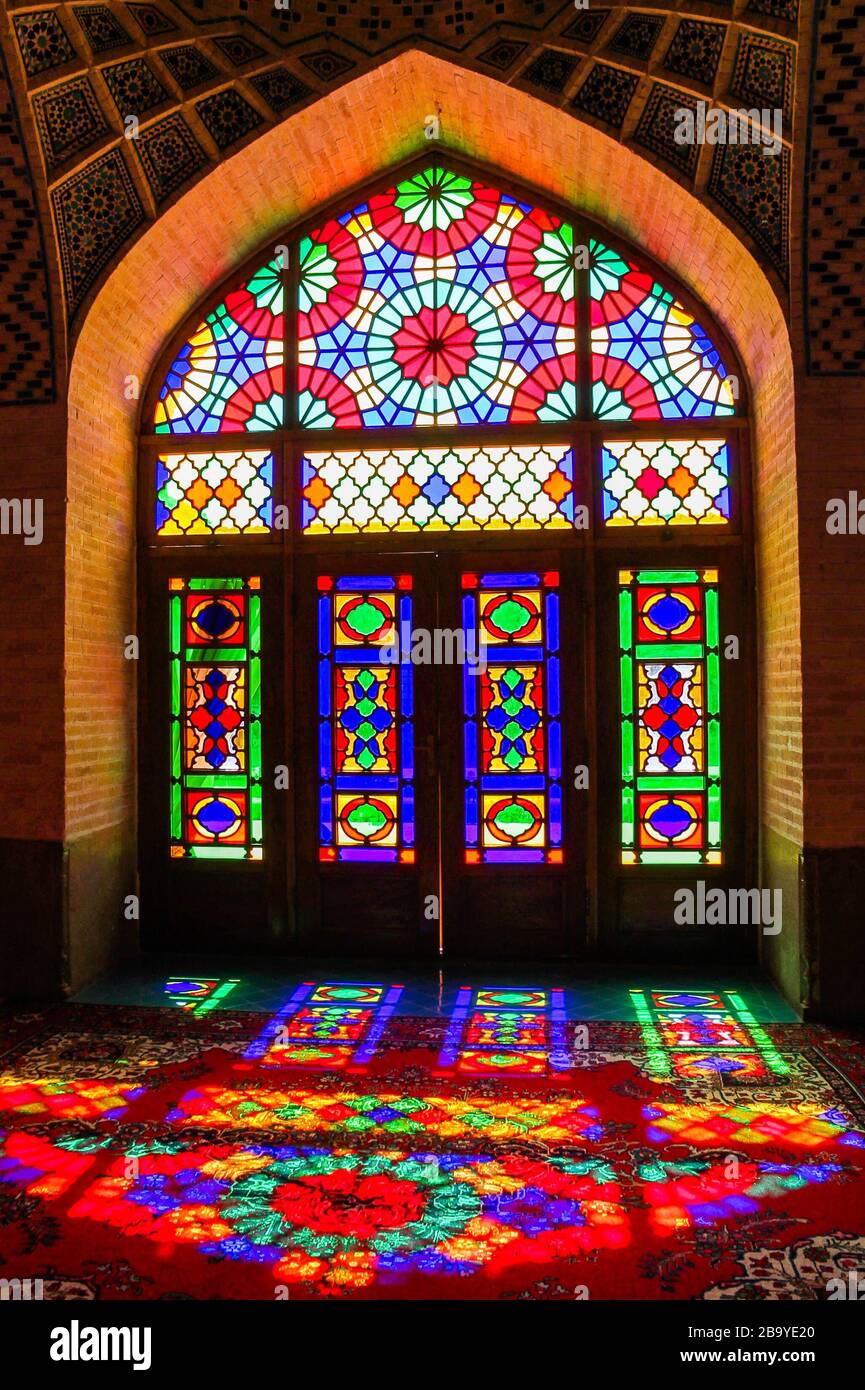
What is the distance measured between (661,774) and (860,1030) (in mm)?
1542

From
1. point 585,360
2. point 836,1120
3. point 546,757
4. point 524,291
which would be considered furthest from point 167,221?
point 836,1120

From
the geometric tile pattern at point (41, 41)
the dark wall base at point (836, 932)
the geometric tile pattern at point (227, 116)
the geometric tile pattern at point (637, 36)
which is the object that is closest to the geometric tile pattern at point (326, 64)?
the geometric tile pattern at point (227, 116)

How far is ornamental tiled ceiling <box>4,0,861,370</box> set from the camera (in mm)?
4547

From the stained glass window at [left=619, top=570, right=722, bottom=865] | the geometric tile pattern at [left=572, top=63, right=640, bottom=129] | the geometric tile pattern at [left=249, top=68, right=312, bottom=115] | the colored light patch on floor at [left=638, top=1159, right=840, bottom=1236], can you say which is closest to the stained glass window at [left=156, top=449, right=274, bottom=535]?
the geometric tile pattern at [left=249, top=68, right=312, bottom=115]

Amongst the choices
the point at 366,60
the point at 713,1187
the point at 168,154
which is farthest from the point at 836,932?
the point at 168,154

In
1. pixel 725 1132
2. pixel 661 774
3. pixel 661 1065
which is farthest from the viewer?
pixel 661 774

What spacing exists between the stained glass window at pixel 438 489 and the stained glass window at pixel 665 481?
0.25 m

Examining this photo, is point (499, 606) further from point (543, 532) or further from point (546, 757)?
point (546, 757)

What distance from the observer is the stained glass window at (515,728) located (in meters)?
5.55

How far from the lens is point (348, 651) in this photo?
5.68 metres

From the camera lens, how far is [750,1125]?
3.57 meters

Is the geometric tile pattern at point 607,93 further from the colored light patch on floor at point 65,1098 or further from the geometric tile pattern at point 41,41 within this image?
the colored light patch on floor at point 65,1098

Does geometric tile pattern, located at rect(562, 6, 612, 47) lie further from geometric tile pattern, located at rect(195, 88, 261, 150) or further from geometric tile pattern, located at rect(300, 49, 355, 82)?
geometric tile pattern, located at rect(195, 88, 261, 150)

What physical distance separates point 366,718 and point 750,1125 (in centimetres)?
284
